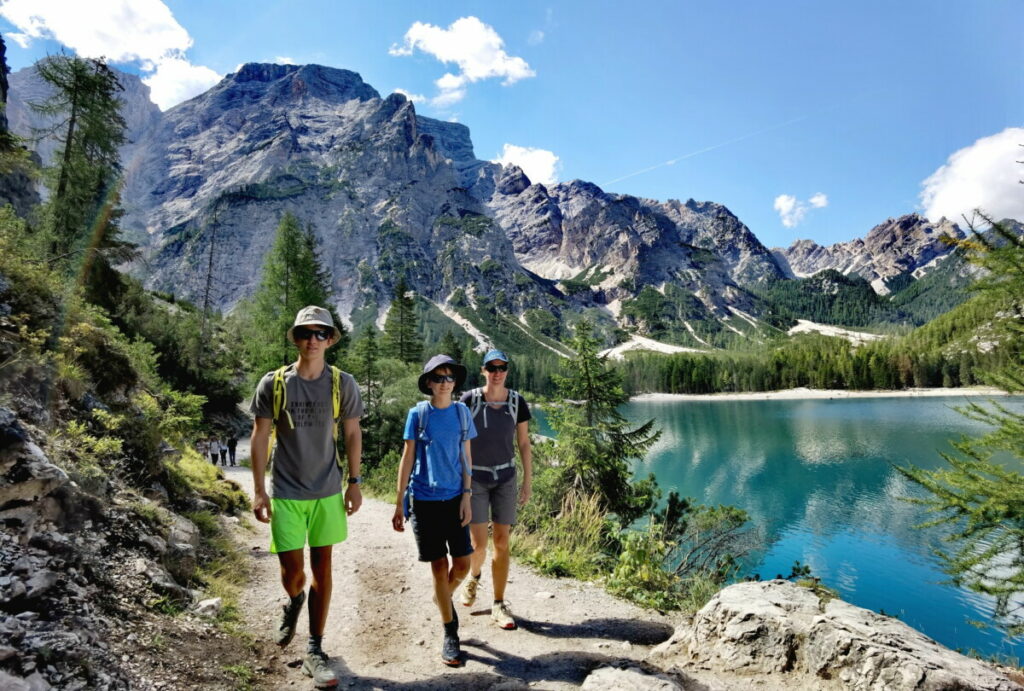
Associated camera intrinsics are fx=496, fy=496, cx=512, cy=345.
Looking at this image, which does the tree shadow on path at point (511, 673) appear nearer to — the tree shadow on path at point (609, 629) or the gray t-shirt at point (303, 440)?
the tree shadow on path at point (609, 629)

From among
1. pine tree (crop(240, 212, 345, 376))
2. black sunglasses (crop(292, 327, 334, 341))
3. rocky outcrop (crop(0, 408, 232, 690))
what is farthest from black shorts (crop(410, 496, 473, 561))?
pine tree (crop(240, 212, 345, 376))

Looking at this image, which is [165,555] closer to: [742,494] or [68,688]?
[68,688]

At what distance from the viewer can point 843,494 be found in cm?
3019

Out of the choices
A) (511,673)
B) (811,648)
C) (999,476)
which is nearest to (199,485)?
(511,673)

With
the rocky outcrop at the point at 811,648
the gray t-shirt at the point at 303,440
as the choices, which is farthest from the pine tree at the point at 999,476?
the gray t-shirt at the point at 303,440

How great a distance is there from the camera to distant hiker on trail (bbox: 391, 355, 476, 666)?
13.2 feet

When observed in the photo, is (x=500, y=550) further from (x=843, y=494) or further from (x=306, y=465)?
(x=843, y=494)

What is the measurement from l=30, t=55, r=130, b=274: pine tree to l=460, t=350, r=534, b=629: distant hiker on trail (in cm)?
1729

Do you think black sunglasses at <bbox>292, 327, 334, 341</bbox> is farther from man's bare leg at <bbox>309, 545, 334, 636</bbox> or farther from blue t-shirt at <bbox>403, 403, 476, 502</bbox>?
man's bare leg at <bbox>309, 545, 334, 636</bbox>

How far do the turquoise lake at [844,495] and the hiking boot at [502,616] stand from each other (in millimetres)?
5322

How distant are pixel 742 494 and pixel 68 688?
113 ft

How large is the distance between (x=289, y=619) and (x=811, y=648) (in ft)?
13.1

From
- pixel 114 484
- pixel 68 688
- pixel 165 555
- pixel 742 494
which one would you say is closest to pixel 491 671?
pixel 68 688

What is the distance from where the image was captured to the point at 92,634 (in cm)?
302
